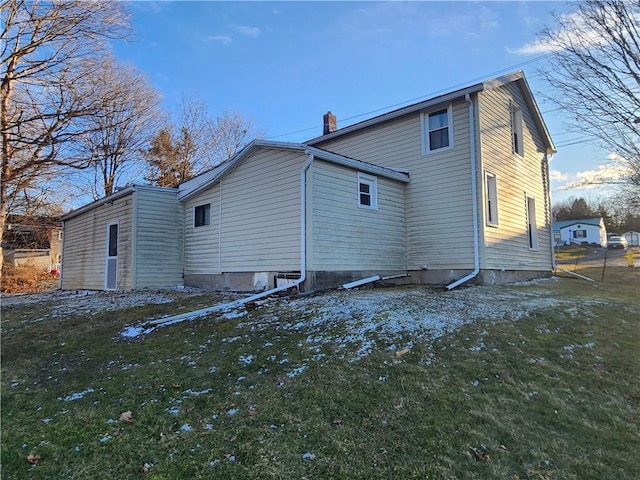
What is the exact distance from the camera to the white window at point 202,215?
42.3 feet

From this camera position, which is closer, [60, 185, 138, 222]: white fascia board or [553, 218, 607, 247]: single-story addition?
[60, 185, 138, 222]: white fascia board

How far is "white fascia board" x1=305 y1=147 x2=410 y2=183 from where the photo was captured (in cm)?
941

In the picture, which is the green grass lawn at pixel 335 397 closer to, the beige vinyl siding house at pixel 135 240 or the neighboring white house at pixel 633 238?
the beige vinyl siding house at pixel 135 240

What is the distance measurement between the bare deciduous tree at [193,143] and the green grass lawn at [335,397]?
21.2 meters

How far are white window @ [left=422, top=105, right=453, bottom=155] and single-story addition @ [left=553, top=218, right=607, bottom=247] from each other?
48.0 m

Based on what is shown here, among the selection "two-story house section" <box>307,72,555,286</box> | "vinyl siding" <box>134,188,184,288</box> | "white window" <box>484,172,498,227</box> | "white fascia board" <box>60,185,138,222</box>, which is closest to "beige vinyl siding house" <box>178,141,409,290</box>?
"two-story house section" <box>307,72,555,286</box>

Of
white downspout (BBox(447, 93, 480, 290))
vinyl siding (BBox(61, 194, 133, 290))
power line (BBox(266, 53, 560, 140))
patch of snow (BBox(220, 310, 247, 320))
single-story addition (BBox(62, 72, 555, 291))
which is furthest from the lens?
vinyl siding (BBox(61, 194, 133, 290))

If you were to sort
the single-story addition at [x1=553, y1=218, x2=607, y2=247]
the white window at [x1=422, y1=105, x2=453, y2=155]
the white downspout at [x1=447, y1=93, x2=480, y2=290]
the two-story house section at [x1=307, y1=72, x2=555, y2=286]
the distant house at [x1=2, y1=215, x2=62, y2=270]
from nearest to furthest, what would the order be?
the white downspout at [x1=447, y1=93, x2=480, y2=290] < the two-story house section at [x1=307, y1=72, x2=555, y2=286] < the white window at [x1=422, y1=105, x2=453, y2=155] < the distant house at [x1=2, y1=215, x2=62, y2=270] < the single-story addition at [x1=553, y1=218, x2=607, y2=247]

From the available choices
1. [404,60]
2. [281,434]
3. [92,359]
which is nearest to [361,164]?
[404,60]

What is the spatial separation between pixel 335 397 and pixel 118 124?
17937 millimetres

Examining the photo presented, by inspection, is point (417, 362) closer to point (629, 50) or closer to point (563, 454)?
point (563, 454)

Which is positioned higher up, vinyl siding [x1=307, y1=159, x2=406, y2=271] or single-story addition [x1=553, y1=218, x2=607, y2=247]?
single-story addition [x1=553, y1=218, x2=607, y2=247]

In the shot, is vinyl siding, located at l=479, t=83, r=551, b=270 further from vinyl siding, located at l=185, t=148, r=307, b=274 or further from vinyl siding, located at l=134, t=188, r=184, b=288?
vinyl siding, located at l=134, t=188, r=184, b=288

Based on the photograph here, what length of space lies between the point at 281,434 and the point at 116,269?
12282 mm
